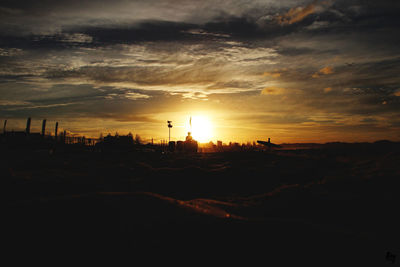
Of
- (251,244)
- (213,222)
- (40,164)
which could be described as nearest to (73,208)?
(213,222)

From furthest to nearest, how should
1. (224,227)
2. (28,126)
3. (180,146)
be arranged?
(180,146) → (28,126) → (224,227)

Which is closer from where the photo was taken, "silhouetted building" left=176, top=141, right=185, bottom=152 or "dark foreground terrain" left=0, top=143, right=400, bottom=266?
"dark foreground terrain" left=0, top=143, right=400, bottom=266

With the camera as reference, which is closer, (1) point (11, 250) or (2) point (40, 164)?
(1) point (11, 250)

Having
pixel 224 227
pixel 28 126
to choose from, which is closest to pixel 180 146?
pixel 28 126

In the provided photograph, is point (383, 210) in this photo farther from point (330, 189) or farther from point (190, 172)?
point (190, 172)

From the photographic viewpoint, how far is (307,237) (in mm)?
5480

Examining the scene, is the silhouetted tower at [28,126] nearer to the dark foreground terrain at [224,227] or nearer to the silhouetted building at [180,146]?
the silhouetted building at [180,146]

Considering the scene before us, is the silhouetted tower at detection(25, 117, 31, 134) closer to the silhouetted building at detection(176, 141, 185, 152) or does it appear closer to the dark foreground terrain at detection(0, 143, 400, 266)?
the silhouetted building at detection(176, 141, 185, 152)

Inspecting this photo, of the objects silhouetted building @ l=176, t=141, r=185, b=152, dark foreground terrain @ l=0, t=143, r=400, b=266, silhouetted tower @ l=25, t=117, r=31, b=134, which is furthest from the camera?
silhouetted building @ l=176, t=141, r=185, b=152

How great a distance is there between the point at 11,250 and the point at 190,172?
13388 millimetres

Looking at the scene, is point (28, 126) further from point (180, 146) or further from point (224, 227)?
point (224, 227)

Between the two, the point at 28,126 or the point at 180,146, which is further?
the point at 180,146

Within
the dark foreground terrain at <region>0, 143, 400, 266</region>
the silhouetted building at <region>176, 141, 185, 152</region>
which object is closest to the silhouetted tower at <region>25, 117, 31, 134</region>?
the silhouetted building at <region>176, 141, 185, 152</region>

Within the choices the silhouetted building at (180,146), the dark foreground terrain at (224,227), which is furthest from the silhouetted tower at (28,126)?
the dark foreground terrain at (224,227)
